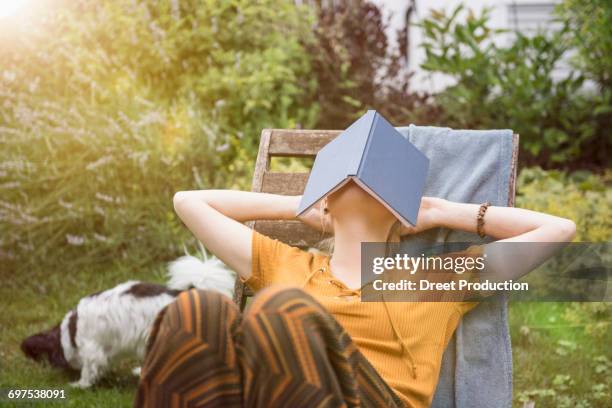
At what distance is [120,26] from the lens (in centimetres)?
521

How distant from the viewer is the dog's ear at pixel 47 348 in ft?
11.1

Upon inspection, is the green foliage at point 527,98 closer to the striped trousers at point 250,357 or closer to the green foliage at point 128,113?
the green foliage at point 128,113

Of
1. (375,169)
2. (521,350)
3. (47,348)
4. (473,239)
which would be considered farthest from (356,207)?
(47,348)

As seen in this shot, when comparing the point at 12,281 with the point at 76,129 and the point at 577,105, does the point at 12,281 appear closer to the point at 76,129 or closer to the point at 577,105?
the point at 76,129

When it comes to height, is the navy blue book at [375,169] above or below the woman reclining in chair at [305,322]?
above

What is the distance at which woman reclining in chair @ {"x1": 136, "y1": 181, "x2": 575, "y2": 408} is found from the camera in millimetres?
1562

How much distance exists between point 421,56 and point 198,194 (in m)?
5.09

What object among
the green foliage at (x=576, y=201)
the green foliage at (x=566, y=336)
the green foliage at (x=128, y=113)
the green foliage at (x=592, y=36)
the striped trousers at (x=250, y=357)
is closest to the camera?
the striped trousers at (x=250, y=357)

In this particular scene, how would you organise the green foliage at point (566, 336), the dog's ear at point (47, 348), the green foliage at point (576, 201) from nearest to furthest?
1. the green foliage at point (566, 336)
2. the dog's ear at point (47, 348)
3. the green foliage at point (576, 201)

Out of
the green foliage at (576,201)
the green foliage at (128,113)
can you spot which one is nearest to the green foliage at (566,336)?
the green foliage at (576,201)

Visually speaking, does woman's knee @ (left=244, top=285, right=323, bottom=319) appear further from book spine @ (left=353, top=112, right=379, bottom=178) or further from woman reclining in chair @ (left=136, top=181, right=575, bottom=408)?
book spine @ (left=353, top=112, right=379, bottom=178)

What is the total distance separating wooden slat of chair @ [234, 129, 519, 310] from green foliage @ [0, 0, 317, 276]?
6.15ft

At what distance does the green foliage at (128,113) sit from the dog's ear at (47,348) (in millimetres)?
1127

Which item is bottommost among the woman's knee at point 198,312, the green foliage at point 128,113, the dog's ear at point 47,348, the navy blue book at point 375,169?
the dog's ear at point 47,348
